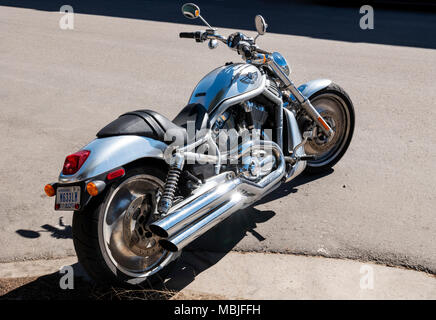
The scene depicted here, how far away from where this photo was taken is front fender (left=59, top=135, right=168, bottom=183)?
323 centimetres

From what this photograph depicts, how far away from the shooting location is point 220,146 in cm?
417

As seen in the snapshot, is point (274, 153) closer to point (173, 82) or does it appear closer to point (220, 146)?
point (220, 146)

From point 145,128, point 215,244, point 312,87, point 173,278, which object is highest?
point 312,87

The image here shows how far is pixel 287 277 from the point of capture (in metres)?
3.88

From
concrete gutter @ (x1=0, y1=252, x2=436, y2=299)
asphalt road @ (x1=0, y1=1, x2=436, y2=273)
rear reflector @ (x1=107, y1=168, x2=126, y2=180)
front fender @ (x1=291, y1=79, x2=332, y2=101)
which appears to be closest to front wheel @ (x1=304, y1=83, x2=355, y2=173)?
front fender @ (x1=291, y1=79, x2=332, y2=101)

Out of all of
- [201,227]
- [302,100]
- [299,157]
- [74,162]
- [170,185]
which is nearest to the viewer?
[74,162]

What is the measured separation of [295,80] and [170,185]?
216 inches

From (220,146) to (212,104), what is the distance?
1.11 ft

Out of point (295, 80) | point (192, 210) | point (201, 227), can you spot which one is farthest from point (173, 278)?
point (295, 80)

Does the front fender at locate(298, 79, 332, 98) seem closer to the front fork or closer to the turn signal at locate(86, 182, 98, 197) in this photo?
the front fork

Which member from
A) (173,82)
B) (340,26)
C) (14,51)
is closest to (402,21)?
(340,26)

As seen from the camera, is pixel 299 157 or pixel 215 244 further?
pixel 299 157

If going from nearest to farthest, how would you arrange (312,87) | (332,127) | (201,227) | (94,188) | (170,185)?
(94,188), (170,185), (201,227), (312,87), (332,127)

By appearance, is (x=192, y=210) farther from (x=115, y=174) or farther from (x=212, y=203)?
(x=115, y=174)
